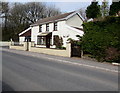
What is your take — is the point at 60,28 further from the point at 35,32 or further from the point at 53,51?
the point at 35,32

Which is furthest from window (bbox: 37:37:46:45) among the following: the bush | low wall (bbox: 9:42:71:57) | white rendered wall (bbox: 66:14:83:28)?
the bush

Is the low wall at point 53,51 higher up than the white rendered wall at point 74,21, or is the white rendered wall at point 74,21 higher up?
the white rendered wall at point 74,21

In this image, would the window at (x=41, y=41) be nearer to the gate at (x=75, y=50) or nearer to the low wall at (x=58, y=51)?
the low wall at (x=58, y=51)

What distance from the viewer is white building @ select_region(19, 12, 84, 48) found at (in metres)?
25.0

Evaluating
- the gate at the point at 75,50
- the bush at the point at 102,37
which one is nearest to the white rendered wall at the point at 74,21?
the gate at the point at 75,50

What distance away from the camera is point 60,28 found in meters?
Result: 26.7

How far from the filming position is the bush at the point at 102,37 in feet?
43.3

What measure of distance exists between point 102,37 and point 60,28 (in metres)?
13.3

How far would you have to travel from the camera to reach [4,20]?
54688mm

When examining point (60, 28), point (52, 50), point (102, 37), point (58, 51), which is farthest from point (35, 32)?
point (102, 37)

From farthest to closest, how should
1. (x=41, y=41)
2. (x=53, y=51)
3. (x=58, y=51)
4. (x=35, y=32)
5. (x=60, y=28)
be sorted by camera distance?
(x=35, y=32)
(x=41, y=41)
(x=60, y=28)
(x=53, y=51)
(x=58, y=51)

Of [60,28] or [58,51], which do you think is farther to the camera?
[60,28]

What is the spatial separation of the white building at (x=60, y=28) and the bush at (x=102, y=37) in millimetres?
7672

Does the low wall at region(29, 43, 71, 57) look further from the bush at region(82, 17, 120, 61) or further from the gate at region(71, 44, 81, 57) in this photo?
the bush at region(82, 17, 120, 61)
